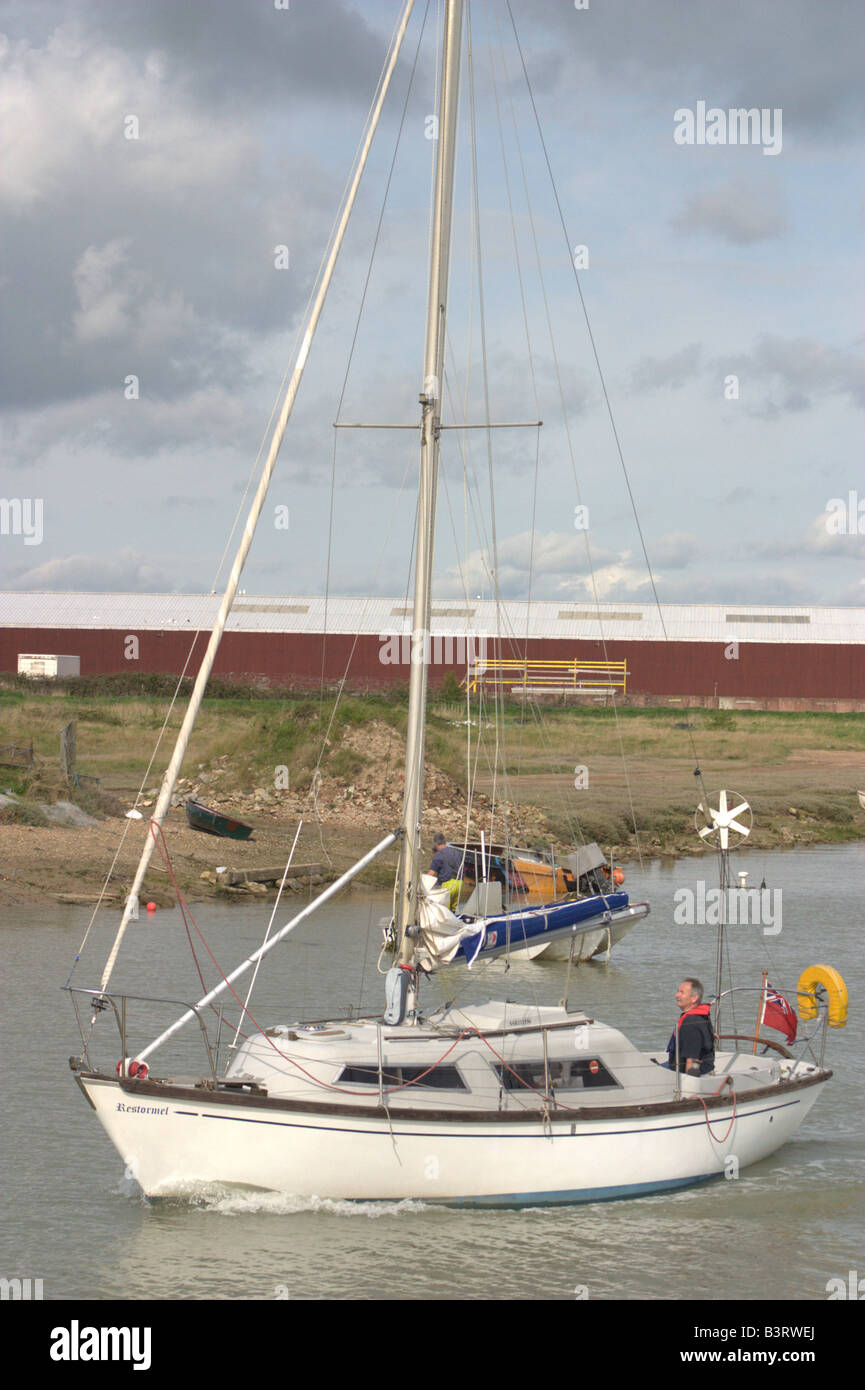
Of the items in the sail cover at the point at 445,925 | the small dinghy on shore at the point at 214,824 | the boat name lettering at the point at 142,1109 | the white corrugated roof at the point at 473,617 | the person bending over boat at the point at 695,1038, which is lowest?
the boat name lettering at the point at 142,1109

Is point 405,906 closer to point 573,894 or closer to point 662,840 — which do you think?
point 573,894

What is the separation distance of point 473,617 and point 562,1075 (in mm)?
63791

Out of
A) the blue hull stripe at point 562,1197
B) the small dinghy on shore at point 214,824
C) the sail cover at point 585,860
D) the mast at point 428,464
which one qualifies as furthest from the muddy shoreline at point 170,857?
the blue hull stripe at point 562,1197

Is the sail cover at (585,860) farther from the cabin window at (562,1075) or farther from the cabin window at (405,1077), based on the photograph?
the cabin window at (405,1077)

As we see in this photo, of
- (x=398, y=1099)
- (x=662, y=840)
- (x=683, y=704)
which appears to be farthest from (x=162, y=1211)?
(x=683, y=704)

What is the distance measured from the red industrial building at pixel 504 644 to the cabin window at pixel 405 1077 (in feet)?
193

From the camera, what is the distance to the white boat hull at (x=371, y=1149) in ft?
41.3

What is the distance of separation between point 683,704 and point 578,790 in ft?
99.7

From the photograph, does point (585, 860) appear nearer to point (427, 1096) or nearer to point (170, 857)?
point (170, 857)

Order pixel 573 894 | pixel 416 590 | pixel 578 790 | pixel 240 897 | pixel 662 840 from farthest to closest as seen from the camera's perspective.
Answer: pixel 578 790 → pixel 662 840 → pixel 240 897 → pixel 573 894 → pixel 416 590

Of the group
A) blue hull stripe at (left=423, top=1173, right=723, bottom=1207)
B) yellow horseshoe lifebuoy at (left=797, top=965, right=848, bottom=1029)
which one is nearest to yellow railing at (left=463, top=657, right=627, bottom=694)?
yellow horseshoe lifebuoy at (left=797, top=965, right=848, bottom=1029)

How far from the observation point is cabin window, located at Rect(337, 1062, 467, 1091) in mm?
13109
